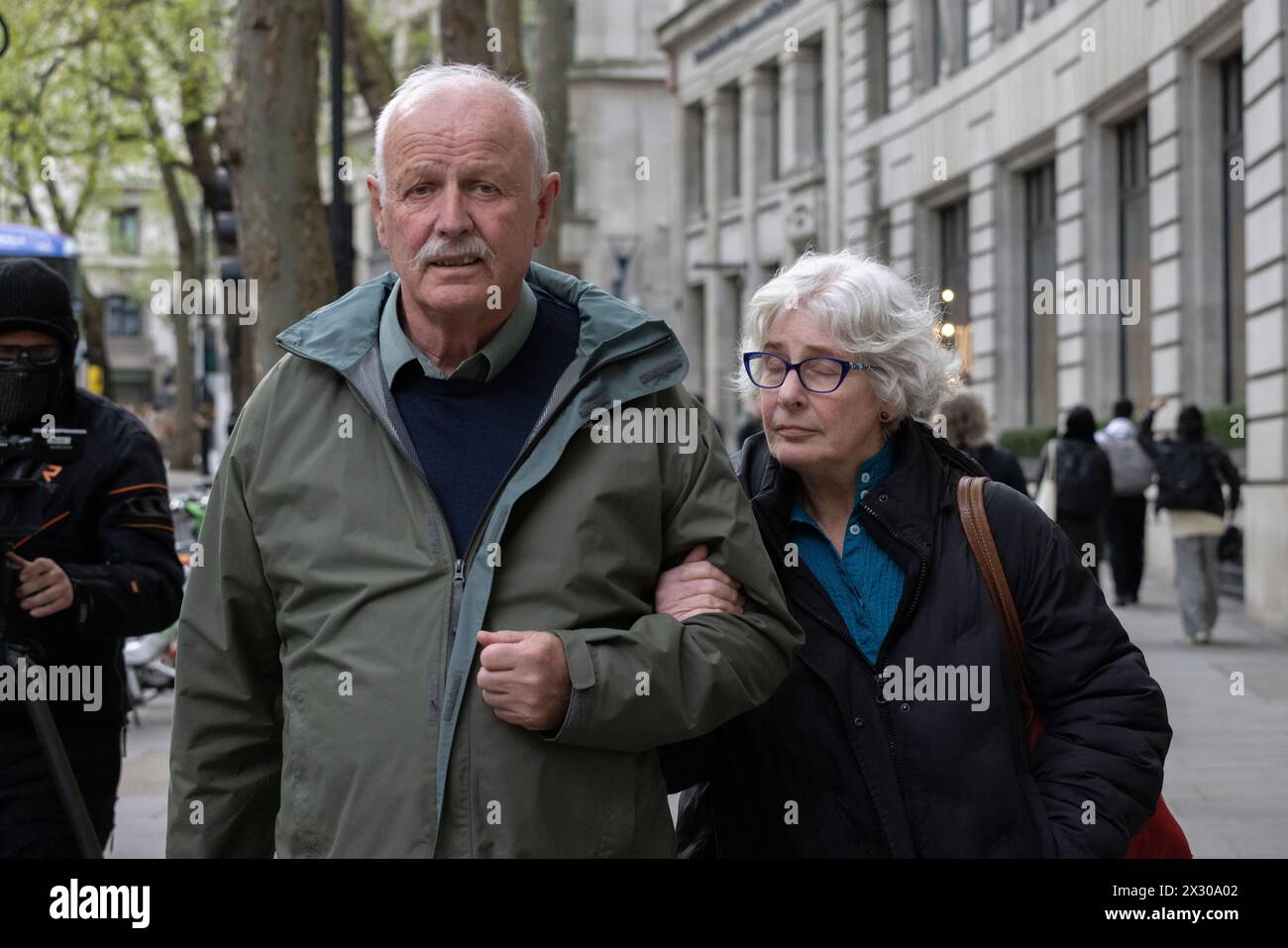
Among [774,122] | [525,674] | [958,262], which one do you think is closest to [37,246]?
[958,262]

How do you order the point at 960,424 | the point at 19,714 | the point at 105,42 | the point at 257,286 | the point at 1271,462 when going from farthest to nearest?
the point at 105,42, the point at 1271,462, the point at 257,286, the point at 960,424, the point at 19,714

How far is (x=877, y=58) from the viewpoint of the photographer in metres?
32.3

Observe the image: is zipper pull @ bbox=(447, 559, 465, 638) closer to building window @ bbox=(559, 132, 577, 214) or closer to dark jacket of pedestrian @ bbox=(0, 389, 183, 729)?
dark jacket of pedestrian @ bbox=(0, 389, 183, 729)

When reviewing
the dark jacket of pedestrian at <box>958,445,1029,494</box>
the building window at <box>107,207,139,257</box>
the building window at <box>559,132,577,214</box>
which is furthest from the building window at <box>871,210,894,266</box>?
the dark jacket of pedestrian at <box>958,445,1029,494</box>

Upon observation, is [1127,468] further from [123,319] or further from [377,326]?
[123,319]

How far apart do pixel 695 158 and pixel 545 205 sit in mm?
41073

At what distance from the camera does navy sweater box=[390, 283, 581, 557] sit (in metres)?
3.03

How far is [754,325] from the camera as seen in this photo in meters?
3.61

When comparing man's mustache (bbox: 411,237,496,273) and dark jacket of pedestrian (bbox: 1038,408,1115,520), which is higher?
man's mustache (bbox: 411,237,496,273)

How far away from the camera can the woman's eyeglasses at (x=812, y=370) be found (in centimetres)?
354

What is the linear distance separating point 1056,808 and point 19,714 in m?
2.34

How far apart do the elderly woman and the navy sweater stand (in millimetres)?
553
